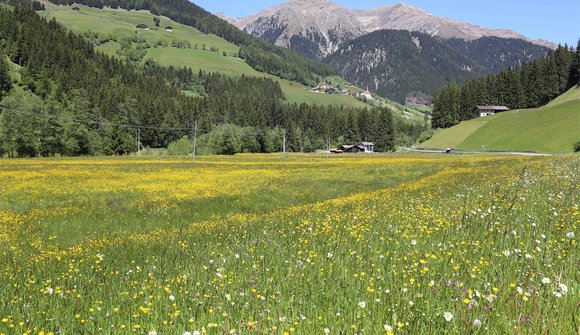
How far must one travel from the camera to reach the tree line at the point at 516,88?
479 ft

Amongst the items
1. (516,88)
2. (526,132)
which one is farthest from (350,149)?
(526,132)

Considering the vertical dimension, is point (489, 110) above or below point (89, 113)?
above

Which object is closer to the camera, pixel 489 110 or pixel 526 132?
pixel 526 132

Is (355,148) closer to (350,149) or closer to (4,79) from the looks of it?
→ (350,149)

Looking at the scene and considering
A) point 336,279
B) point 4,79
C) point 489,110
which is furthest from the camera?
point 489,110

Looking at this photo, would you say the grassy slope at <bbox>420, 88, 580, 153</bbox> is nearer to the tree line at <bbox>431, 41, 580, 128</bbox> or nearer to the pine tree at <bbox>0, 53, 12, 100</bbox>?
the tree line at <bbox>431, 41, 580, 128</bbox>

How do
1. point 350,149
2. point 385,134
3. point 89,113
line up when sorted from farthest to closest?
point 385,134
point 350,149
point 89,113

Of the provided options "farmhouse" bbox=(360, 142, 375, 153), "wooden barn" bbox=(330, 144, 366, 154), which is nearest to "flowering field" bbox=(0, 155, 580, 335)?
"wooden barn" bbox=(330, 144, 366, 154)

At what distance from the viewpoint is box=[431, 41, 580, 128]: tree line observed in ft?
479

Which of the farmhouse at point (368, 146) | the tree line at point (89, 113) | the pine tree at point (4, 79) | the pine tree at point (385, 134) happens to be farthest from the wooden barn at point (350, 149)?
the pine tree at point (4, 79)

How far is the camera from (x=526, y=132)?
104062 millimetres

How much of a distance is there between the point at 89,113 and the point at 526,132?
141 metres

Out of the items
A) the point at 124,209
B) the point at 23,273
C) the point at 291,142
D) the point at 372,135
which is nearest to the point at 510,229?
the point at 23,273

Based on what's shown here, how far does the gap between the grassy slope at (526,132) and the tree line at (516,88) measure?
1208cm
